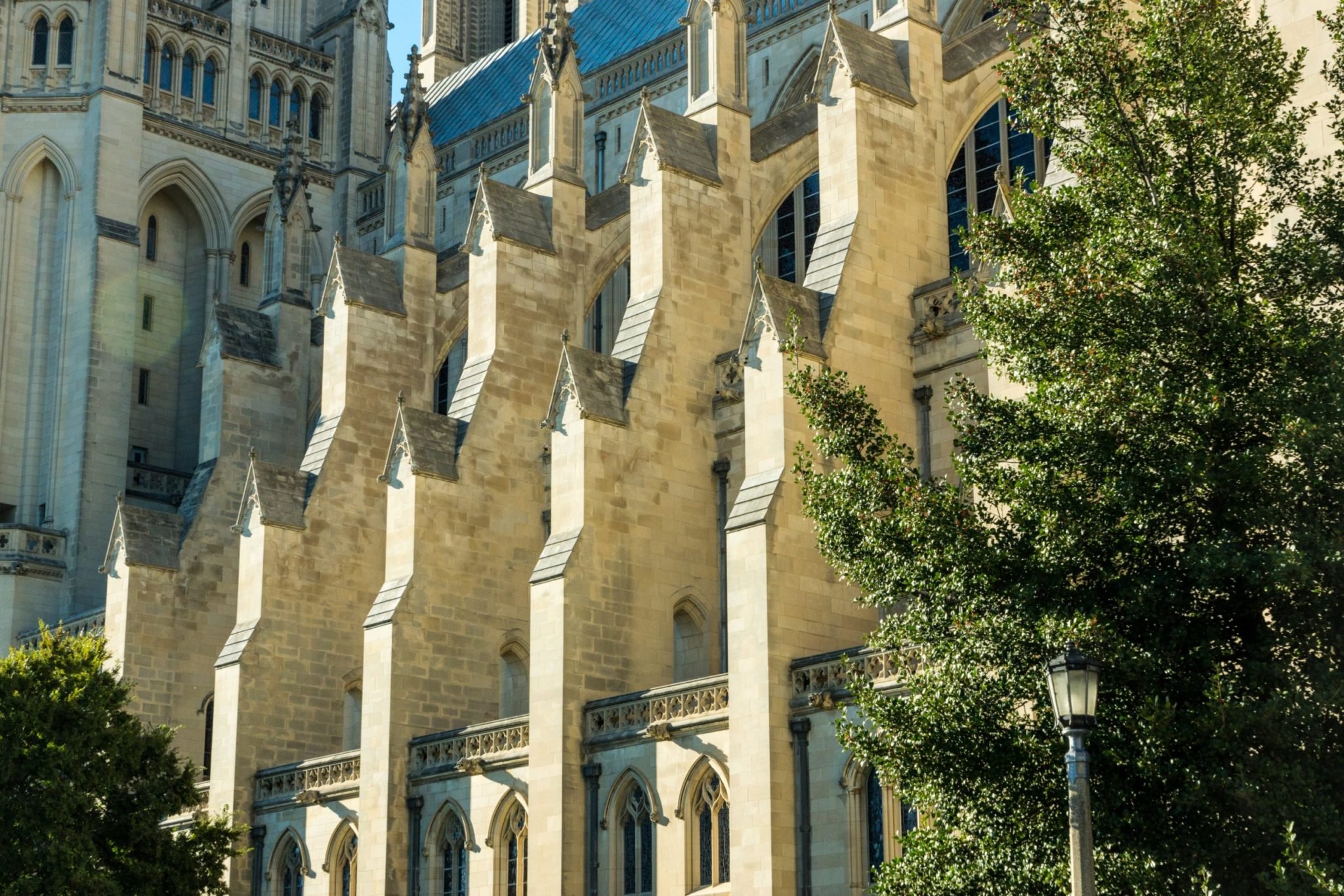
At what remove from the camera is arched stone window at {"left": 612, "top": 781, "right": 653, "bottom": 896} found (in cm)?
2880

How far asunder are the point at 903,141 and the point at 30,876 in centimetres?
1697

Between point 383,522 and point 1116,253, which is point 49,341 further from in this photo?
point 1116,253

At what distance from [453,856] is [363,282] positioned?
12.8 metres

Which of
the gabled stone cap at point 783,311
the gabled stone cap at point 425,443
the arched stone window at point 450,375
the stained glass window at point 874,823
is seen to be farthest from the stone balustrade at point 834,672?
the arched stone window at point 450,375

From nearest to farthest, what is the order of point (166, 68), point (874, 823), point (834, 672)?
1. point (874, 823)
2. point (834, 672)
3. point (166, 68)

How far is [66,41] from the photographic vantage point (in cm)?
5025

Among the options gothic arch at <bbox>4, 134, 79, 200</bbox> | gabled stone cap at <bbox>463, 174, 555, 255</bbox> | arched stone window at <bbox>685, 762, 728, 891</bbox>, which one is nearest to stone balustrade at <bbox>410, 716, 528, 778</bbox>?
arched stone window at <bbox>685, 762, 728, 891</bbox>

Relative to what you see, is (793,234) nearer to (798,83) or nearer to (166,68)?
(798,83)

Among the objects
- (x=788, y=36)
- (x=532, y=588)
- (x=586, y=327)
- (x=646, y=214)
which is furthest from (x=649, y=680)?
(x=788, y=36)

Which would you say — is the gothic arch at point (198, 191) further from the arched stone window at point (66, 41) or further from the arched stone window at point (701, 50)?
the arched stone window at point (701, 50)

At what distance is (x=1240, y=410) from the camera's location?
1678 centimetres

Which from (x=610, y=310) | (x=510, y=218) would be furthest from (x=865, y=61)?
(x=610, y=310)

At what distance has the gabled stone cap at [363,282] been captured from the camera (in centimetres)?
3941

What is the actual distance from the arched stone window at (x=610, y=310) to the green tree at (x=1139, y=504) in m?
22.6
